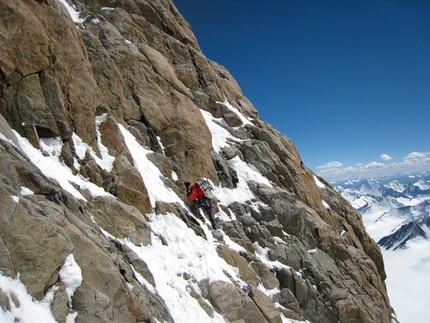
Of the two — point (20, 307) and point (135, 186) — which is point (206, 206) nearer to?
point (135, 186)

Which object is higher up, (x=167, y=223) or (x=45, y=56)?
(x=45, y=56)

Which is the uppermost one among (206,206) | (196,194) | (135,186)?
(196,194)

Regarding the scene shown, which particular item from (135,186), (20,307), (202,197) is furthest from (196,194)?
(20,307)

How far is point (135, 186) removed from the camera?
643 inches

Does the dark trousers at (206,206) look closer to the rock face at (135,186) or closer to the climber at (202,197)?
the climber at (202,197)

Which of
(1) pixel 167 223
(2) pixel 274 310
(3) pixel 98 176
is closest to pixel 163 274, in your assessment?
(1) pixel 167 223

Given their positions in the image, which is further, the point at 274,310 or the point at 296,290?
the point at 296,290

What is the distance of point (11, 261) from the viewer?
696cm

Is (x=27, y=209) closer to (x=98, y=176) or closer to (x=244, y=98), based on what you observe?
(x=98, y=176)

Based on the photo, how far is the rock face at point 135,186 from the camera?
29.2 ft

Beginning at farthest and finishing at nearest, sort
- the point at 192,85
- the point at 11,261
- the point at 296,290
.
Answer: the point at 192,85 → the point at 296,290 → the point at 11,261

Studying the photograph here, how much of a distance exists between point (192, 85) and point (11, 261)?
2939 centimetres

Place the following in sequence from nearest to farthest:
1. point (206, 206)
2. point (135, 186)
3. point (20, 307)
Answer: point (20, 307) < point (135, 186) < point (206, 206)

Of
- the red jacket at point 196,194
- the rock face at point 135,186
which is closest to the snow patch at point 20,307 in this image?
the rock face at point 135,186
